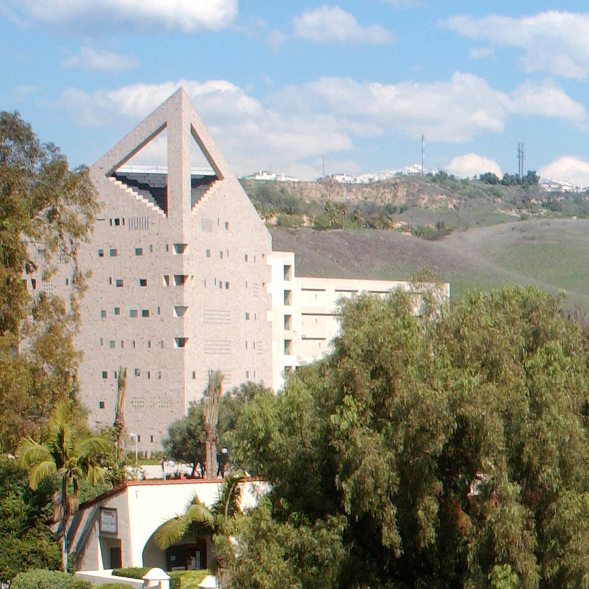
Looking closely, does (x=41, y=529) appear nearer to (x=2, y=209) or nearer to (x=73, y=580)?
(x=73, y=580)

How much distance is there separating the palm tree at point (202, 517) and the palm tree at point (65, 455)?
2581mm

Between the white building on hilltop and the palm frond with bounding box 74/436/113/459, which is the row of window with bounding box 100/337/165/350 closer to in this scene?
the white building on hilltop

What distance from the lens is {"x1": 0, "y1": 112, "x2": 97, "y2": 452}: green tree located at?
30.6 metres

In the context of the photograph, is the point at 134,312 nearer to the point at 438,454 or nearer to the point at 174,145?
the point at 174,145

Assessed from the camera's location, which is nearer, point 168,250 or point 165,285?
point 168,250

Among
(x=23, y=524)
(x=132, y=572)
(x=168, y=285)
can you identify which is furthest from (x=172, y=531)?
(x=168, y=285)

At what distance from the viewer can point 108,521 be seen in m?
31.3

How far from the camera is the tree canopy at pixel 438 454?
20500 mm

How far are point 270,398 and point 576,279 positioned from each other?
120 metres

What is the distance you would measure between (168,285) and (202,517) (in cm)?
4762

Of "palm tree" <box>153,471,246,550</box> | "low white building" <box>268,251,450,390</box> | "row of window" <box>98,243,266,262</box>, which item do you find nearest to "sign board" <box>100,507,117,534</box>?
"palm tree" <box>153,471,246,550</box>

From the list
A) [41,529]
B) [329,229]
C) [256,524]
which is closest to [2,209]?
[41,529]

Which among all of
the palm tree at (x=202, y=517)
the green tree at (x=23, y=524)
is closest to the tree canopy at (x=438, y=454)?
the palm tree at (x=202, y=517)

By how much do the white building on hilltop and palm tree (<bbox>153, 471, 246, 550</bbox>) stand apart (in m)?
44.3
